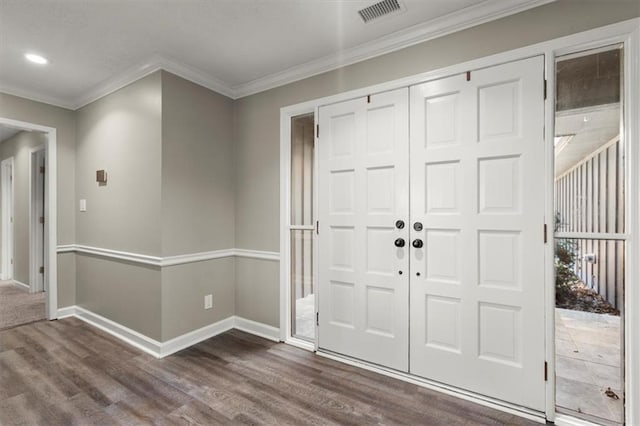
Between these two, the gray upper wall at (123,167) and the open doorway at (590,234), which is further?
the gray upper wall at (123,167)

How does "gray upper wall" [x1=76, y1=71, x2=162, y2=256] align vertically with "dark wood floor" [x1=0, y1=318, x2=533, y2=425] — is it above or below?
above

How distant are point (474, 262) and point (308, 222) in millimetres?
1421

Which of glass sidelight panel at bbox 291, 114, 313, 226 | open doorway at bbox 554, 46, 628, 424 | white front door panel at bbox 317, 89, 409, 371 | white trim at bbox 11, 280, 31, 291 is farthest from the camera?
white trim at bbox 11, 280, 31, 291

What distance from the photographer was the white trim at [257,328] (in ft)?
10.0

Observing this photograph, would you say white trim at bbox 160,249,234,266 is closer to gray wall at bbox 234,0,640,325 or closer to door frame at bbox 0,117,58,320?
gray wall at bbox 234,0,640,325

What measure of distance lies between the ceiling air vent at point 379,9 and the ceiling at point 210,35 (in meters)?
0.04

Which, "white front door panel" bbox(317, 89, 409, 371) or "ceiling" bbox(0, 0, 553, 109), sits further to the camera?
"white front door panel" bbox(317, 89, 409, 371)

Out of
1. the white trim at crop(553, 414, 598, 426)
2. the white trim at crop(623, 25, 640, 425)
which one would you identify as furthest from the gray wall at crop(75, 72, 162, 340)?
the white trim at crop(623, 25, 640, 425)

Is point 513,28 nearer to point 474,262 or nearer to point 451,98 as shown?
point 451,98

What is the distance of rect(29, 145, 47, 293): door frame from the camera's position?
4.55 metres

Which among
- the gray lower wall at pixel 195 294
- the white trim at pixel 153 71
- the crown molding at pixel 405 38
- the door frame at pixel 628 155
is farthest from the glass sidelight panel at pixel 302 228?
the door frame at pixel 628 155

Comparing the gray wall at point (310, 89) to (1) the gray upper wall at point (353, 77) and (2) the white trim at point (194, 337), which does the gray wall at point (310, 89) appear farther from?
(2) the white trim at point (194, 337)

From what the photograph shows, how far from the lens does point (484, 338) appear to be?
2078 millimetres

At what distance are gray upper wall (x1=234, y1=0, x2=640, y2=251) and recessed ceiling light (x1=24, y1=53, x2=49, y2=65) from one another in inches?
64.1
